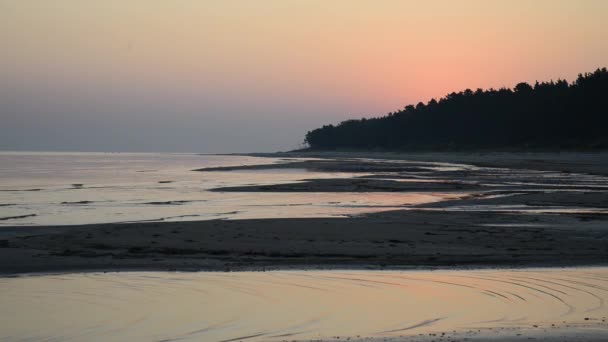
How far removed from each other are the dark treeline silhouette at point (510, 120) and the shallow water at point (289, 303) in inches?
3056

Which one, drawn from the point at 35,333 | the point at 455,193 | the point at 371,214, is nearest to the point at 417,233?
the point at 371,214

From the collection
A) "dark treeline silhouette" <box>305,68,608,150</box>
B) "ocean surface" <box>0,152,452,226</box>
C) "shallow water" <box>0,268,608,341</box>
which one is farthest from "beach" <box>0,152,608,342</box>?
"dark treeline silhouette" <box>305,68,608,150</box>

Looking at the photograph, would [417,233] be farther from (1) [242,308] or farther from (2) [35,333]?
(2) [35,333]

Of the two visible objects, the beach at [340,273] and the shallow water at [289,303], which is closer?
the shallow water at [289,303]

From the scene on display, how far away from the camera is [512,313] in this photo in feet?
32.4

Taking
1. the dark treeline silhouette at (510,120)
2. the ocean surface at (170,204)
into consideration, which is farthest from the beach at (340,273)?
the dark treeline silhouette at (510,120)

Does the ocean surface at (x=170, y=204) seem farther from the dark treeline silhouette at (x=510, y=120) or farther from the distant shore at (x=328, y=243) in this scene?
the dark treeline silhouette at (x=510, y=120)

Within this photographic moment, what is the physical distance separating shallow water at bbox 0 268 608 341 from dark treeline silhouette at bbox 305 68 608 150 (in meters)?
77.6

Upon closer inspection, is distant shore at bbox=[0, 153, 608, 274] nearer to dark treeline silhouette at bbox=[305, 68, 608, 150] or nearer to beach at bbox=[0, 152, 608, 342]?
beach at bbox=[0, 152, 608, 342]

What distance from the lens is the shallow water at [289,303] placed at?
9156mm

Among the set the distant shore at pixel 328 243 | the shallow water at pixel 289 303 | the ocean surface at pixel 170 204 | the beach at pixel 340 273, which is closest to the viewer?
the shallow water at pixel 289 303

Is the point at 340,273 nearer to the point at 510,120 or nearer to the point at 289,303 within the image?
the point at 289,303

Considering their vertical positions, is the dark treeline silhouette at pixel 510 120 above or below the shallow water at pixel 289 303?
above

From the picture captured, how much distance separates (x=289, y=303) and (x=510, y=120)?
360 feet
